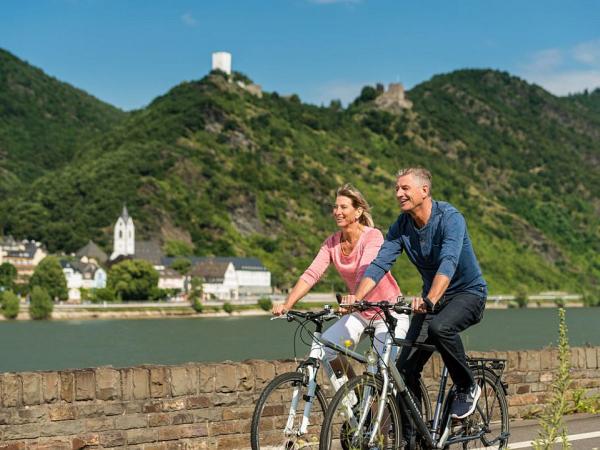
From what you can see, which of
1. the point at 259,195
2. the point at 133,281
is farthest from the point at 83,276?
the point at 259,195

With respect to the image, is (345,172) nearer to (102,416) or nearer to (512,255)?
Result: (512,255)

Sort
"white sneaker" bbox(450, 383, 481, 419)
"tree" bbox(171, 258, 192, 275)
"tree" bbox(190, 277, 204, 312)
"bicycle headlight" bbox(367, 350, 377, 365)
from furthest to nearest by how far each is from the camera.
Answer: "tree" bbox(171, 258, 192, 275), "tree" bbox(190, 277, 204, 312), "white sneaker" bbox(450, 383, 481, 419), "bicycle headlight" bbox(367, 350, 377, 365)

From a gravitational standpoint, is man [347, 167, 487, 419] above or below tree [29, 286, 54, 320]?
above

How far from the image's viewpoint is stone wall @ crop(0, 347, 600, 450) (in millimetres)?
6828

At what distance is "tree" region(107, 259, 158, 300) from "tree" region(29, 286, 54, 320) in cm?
1561

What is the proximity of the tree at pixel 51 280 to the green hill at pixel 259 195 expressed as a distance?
85.1ft

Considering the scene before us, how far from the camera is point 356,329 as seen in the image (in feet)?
22.2

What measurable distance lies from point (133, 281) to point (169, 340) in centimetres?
4410

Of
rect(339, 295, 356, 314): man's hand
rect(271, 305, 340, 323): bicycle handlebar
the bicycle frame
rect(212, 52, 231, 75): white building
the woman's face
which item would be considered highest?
rect(212, 52, 231, 75): white building

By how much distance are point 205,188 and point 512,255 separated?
4606cm

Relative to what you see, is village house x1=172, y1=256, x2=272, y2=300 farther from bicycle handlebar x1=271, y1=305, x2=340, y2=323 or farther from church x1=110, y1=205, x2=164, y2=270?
bicycle handlebar x1=271, y1=305, x2=340, y2=323

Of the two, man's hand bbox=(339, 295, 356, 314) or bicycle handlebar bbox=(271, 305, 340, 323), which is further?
man's hand bbox=(339, 295, 356, 314)

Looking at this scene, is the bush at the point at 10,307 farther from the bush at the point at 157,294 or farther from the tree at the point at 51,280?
the bush at the point at 157,294

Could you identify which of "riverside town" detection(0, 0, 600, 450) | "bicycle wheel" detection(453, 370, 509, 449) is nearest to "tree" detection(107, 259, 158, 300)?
"riverside town" detection(0, 0, 600, 450)
